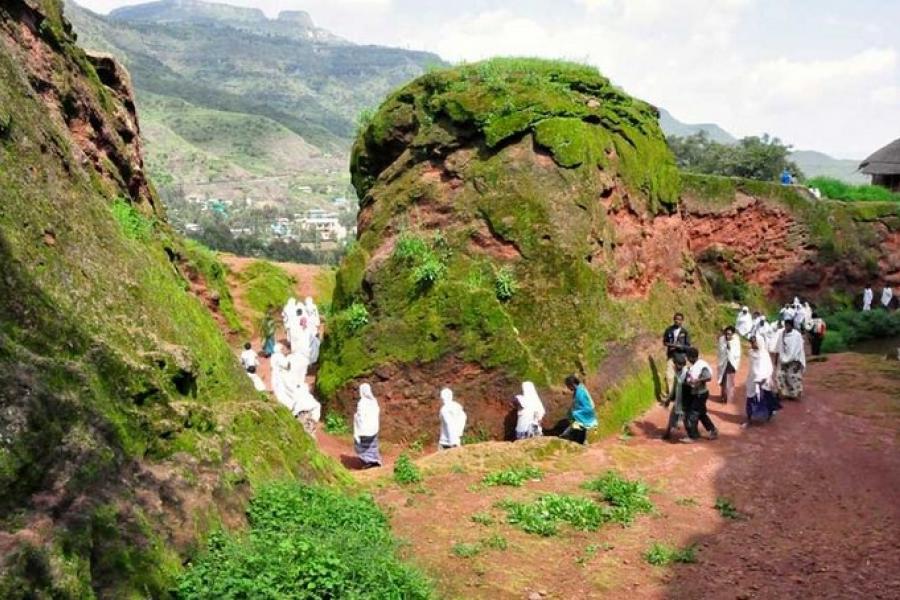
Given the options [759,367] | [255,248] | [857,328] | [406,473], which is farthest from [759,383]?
[255,248]

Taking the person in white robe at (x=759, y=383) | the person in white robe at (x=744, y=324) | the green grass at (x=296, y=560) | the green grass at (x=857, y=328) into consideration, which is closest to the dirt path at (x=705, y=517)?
the person in white robe at (x=759, y=383)

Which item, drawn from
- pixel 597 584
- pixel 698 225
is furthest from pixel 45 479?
pixel 698 225

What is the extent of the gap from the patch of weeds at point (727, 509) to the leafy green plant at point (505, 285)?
198 inches

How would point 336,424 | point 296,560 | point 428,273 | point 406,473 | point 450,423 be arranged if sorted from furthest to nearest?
point 336,424 → point 428,273 → point 450,423 → point 406,473 → point 296,560

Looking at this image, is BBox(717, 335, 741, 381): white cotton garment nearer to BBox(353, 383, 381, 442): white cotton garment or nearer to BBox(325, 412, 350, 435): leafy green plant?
BBox(353, 383, 381, 442): white cotton garment

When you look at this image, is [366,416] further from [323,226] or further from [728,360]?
[323,226]

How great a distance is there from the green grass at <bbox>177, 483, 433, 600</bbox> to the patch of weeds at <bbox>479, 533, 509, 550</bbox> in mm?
1034

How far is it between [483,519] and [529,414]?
12.0ft

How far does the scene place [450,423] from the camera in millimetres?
11586

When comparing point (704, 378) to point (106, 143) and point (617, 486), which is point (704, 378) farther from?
point (106, 143)

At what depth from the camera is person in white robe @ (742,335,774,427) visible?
12.2m

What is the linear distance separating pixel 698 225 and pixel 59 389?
2308cm

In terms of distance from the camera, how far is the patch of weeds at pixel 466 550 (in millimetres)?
7297

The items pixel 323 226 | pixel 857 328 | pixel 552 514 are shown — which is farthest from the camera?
pixel 323 226
